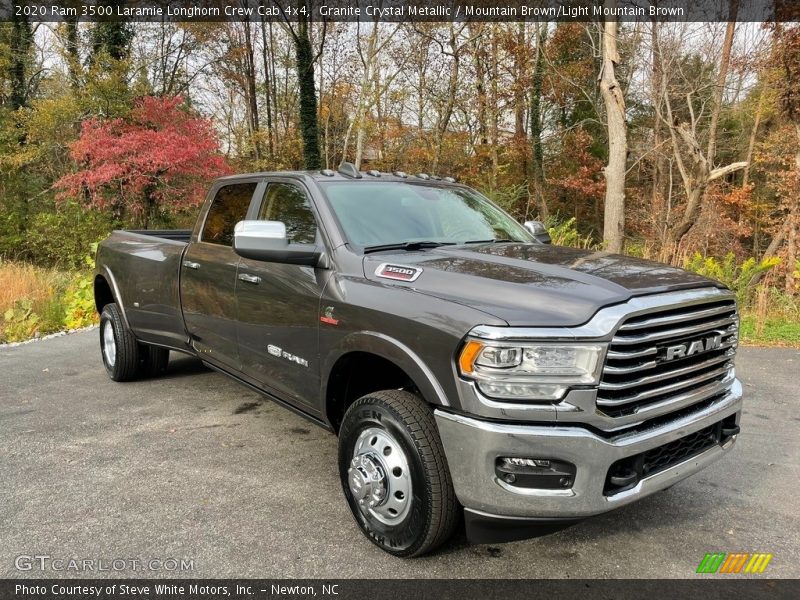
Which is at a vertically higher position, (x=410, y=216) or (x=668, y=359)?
(x=410, y=216)

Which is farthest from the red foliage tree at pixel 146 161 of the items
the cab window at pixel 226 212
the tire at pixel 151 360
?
the cab window at pixel 226 212

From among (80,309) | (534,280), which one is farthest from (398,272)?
(80,309)

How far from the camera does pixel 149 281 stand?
507cm

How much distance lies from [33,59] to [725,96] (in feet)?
90.1

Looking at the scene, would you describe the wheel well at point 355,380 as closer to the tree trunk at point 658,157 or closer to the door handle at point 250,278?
the door handle at point 250,278

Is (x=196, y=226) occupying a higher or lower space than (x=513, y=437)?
higher

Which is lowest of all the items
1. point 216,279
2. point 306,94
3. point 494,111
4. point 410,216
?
point 216,279

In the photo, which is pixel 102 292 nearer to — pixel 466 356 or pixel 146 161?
pixel 466 356

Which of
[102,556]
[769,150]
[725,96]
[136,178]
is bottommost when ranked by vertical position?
[102,556]

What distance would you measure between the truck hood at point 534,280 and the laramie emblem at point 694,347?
262 mm

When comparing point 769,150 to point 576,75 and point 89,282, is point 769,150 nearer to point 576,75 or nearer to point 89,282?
point 576,75

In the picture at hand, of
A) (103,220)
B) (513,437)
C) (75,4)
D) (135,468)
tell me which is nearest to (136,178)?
(103,220)

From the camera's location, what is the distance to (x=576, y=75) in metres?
24.8

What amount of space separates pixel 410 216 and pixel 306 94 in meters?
16.7
